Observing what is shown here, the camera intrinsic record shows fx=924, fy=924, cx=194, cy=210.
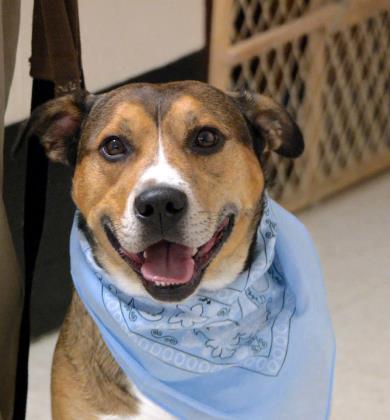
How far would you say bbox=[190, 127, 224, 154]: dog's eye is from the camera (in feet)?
5.84

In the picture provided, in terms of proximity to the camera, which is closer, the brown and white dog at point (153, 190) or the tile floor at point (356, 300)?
the brown and white dog at point (153, 190)

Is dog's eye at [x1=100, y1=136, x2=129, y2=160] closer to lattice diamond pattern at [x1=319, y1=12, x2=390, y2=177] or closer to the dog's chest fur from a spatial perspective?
the dog's chest fur

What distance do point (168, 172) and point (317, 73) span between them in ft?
5.14

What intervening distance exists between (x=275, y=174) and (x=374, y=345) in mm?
789

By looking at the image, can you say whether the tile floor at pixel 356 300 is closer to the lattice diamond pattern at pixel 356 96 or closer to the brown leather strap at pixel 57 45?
the lattice diamond pattern at pixel 356 96

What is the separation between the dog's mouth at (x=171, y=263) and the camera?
1.71 m

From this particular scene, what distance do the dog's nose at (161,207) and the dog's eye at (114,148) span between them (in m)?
0.17

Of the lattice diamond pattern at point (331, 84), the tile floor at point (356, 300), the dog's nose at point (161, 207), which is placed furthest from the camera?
the lattice diamond pattern at point (331, 84)

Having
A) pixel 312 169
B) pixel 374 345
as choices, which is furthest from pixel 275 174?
pixel 374 345

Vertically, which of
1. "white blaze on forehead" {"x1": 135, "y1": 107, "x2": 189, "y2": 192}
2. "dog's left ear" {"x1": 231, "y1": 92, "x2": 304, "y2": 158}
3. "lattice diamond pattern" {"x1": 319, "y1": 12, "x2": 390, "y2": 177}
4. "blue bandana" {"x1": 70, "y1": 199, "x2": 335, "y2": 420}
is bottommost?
"lattice diamond pattern" {"x1": 319, "y1": 12, "x2": 390, "y2": 177}

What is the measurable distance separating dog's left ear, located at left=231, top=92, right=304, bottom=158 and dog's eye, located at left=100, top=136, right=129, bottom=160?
27 centimetres

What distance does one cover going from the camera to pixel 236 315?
6.23 ft

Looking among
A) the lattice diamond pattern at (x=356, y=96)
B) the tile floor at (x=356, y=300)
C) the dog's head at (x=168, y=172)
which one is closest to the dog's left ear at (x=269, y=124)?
the dog's head at (x=168, y=172)

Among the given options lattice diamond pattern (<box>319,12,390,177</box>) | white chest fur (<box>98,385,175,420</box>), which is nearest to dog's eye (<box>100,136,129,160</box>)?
white chest fur (<box>98,385,175,420</box>)
